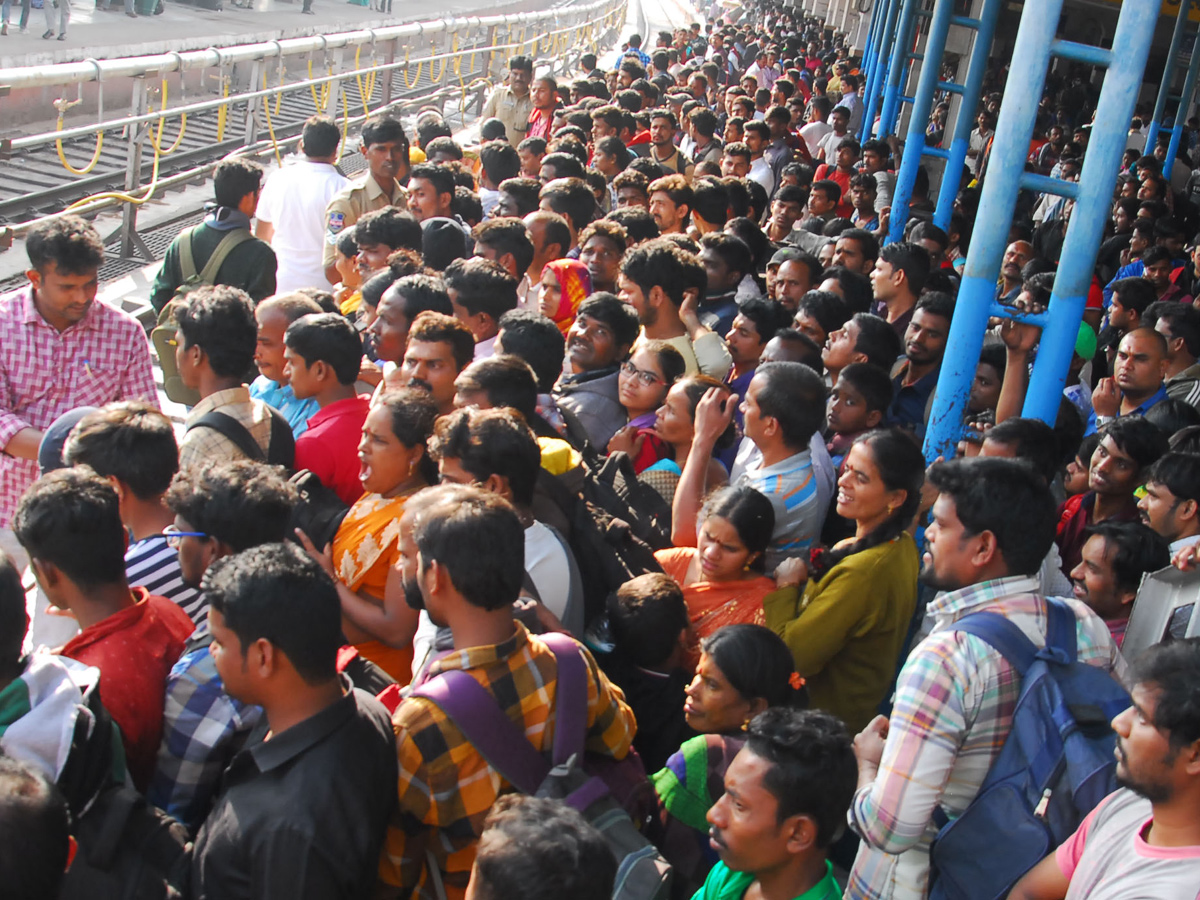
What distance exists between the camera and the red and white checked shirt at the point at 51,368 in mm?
3668

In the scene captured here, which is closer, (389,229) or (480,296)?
(480,296)

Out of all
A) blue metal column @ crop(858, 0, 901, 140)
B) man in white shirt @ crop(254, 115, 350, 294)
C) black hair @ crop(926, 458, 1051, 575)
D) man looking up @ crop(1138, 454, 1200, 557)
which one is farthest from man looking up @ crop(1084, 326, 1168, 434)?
blue metal column @ crop(858, 0, 901, 140)

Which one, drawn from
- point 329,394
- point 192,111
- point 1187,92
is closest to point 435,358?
point 329,394

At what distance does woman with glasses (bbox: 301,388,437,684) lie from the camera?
9.40 feet

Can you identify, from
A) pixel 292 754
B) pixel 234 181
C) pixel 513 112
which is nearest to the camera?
pixel 292 754

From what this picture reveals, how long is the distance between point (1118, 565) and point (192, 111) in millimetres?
9577

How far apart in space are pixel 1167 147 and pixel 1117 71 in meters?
9.63

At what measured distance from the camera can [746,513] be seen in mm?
3090

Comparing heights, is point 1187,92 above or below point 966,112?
above

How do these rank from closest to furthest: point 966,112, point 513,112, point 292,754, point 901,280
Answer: point 292,754
point 901,280
point 966,112
point 513,112

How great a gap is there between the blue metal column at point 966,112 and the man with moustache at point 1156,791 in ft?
18.7

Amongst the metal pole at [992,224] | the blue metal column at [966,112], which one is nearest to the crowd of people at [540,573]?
the metal pole at [992,224]

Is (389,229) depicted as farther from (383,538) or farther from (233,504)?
(233,504)

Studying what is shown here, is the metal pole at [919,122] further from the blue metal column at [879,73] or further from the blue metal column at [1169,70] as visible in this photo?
the blue metal column at [879,73]
